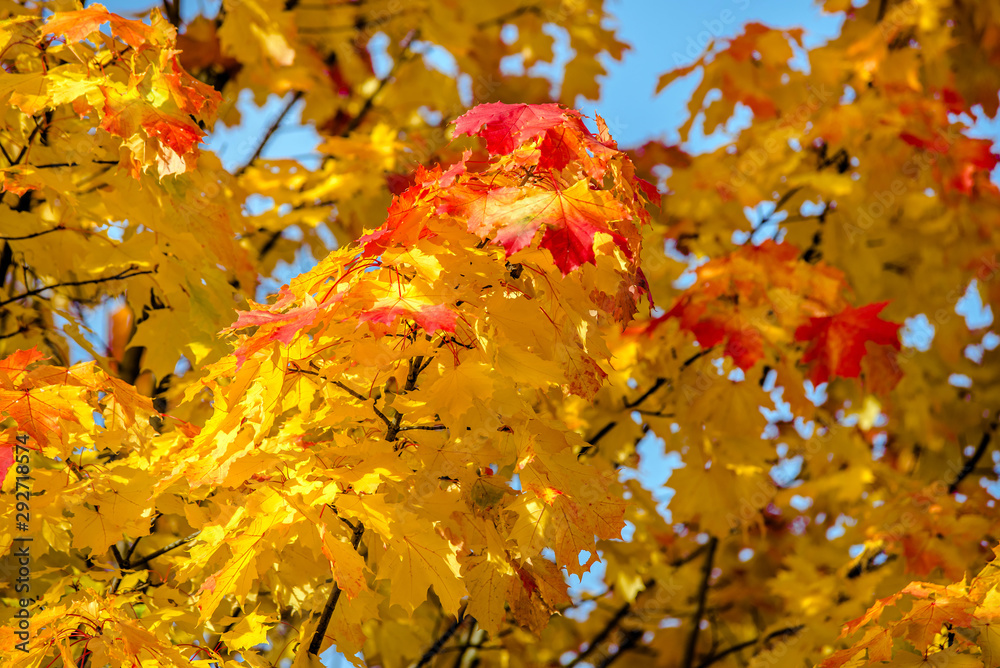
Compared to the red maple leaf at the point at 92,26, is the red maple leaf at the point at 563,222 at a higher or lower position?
lower

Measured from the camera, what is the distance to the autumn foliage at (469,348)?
5.37 feet

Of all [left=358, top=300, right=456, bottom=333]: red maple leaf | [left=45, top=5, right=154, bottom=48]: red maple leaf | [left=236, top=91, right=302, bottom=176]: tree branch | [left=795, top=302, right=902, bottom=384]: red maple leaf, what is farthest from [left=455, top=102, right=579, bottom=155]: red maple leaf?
[left=236, top=91, right=302, bottom=176]: tree branch

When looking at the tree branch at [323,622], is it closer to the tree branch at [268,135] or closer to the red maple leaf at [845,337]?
the red maple leaf at [845,337]

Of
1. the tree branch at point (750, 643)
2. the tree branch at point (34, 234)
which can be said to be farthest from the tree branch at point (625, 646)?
the tree branch at point (34, 234)

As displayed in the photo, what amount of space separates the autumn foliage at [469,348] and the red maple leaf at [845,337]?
0.05 ft

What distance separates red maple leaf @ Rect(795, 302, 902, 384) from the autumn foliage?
0.05 ft

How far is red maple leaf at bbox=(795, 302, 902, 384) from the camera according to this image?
2760 millimetres

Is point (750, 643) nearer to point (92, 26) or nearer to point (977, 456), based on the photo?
point (977, 456)

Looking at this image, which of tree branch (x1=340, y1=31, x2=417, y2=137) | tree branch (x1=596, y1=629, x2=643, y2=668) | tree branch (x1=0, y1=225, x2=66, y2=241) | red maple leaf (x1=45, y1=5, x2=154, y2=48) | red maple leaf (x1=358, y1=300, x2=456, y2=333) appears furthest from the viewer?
tree branch (x1=340, y1=31, x2=417, y2=137)

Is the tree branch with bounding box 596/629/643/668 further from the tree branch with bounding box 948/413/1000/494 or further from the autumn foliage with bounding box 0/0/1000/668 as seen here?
the tree branch with bounding box 948/413/1000/494

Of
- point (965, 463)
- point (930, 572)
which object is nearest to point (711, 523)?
point (930, 572)

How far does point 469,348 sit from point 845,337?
1743mm

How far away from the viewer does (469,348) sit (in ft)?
5.57

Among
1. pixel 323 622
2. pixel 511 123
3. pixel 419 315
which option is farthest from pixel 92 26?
pixel 323 622
